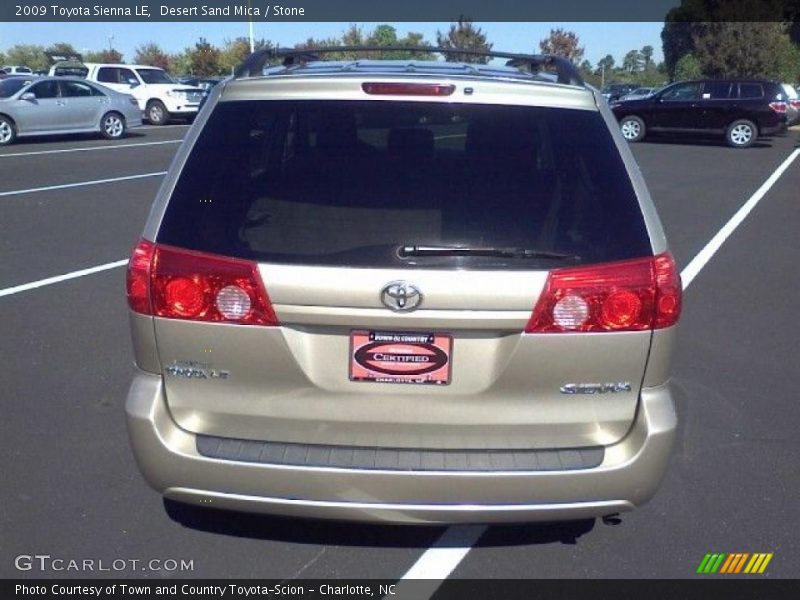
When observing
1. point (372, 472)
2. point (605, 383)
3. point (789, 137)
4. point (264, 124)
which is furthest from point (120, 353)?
point (789, 137)

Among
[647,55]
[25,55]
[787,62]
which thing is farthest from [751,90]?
[647,55]

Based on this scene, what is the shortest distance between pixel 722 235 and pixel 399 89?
856cm

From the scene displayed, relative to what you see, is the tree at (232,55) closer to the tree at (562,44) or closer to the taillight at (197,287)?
the tree at (562,44)

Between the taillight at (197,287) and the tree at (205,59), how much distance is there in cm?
4788

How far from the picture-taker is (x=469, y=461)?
3.16 metres

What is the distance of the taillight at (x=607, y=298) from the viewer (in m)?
3.07

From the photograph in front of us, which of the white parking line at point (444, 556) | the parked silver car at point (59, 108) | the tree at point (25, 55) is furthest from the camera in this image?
the tree at point (25, 55)

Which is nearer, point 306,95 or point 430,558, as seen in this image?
point 306,95

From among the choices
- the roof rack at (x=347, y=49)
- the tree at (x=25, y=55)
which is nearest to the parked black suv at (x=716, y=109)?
the roof rack at (x=347, y=49)

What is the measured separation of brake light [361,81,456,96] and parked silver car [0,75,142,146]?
65.1ft

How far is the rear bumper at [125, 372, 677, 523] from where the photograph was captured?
312 centimetres

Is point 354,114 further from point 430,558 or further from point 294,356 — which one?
point 430,558

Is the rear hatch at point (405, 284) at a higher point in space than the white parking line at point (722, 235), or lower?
higher

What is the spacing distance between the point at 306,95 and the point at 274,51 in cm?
118
